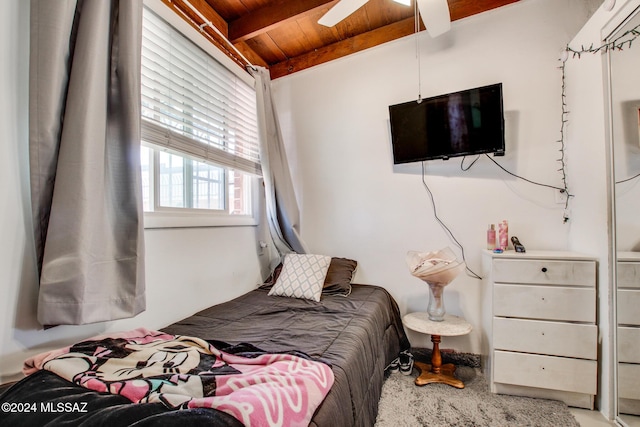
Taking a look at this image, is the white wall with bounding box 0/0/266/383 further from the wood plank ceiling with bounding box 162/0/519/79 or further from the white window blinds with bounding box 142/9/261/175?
the wood plank ceiling with bounding box 162/0/519/79

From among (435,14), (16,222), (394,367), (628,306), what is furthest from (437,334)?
(16,222)

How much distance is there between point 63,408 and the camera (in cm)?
67

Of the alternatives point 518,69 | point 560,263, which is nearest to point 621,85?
point 518,69

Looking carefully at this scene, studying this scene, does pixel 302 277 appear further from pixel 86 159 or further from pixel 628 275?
pixel 628 275

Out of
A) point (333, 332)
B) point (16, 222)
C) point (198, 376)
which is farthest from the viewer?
point (333, 332)

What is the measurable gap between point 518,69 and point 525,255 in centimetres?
139

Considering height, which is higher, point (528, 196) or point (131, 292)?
point (528, 196)

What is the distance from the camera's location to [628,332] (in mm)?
1392

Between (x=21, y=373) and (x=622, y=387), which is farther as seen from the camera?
(x=622, y=387)

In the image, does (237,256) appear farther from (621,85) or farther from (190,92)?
(621,85)

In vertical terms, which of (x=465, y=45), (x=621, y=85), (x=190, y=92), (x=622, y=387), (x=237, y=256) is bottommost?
(x=622, y=387)

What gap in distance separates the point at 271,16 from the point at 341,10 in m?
0.76

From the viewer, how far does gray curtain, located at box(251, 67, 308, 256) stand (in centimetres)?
229

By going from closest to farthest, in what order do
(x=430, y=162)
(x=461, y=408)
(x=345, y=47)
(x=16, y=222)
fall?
(x=16, y=222)
(x=461, y=408)
(x=430, y=162)
(x=345, y=47)
